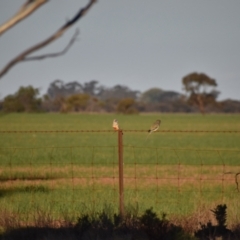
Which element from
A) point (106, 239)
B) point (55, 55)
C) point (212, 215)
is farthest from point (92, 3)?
point (212, 215)

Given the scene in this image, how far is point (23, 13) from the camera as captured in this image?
123 inches

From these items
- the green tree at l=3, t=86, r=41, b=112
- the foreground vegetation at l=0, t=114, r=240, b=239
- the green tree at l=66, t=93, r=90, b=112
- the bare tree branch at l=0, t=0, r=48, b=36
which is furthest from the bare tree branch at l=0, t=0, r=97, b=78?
the green tree at l=66, t=93, r=90, b=112

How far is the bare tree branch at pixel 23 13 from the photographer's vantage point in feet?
10.2

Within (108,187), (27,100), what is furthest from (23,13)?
(27,100)

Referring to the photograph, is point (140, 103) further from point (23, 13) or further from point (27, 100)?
point (23, 13)

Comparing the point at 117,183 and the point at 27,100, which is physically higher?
the point at 27,100

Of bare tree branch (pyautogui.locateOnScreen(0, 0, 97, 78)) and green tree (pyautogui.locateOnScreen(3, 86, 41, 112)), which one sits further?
green tree (pyautogui.locateOnScreen(3, 86, 41, 112))

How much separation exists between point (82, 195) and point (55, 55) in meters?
9.70

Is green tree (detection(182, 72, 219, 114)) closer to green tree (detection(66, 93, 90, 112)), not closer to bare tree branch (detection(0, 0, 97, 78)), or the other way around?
green tree (detection(66, 93, 90, 112))

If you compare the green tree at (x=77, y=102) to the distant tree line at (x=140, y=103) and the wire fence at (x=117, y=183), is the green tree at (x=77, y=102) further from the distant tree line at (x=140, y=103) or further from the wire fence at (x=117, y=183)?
the wire fence at (x=117, y=183)

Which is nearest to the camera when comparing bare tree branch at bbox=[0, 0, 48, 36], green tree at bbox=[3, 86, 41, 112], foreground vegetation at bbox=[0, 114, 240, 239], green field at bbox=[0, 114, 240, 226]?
bare tree branch at bbox=[0, 0, 48, 36]

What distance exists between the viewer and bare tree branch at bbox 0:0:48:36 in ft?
10.2

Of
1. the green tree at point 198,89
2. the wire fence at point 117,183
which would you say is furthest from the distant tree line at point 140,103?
the wire fence at point 117,183

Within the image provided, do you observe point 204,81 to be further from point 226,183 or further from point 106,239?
point 106,239
